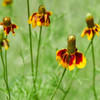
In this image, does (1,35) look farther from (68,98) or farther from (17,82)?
(68,98)

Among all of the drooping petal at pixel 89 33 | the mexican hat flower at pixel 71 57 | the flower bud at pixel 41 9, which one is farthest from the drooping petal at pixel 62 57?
A: the flower bud at pixel 41 9

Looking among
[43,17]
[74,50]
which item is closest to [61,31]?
[43,17]

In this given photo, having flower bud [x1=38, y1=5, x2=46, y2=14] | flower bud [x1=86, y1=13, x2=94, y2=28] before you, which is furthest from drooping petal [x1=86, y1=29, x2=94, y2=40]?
flower bud [x1=38, y1=5, x2=46, y2=14]

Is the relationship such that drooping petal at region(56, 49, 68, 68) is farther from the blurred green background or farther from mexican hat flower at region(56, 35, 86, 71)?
the blurred green background

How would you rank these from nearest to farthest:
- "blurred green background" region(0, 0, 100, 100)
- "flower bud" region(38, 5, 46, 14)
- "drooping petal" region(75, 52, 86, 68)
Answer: "drooping petal" region(75, 52, 86, 68), "flower bud" region(38, 5, 46, 14), "blurred green background" region(0, 0, 100, 100)

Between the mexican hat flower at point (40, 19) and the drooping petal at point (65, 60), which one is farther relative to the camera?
the mexican hat flower at point (40, 19)

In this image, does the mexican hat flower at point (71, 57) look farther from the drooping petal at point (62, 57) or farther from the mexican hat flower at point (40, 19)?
the mexican hat flower at point (40, 19)

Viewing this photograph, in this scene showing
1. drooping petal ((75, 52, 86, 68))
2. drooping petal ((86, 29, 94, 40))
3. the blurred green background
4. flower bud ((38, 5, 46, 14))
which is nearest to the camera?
drooping petal ((75, 52, 86, 68))

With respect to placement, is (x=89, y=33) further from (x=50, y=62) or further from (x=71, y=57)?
(x=50, y=62)

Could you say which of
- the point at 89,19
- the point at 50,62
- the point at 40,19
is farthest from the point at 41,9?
the point at 50,62
